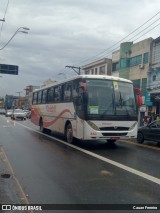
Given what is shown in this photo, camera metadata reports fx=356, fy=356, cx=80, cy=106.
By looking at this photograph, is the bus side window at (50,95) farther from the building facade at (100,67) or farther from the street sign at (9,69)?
the building facade at (100,67)

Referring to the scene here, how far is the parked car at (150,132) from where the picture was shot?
1686 centimetres

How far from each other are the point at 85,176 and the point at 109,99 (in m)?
6.01

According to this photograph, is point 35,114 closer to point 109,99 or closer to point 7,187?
point 109,99

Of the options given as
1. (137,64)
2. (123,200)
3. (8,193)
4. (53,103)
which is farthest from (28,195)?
(137,64)

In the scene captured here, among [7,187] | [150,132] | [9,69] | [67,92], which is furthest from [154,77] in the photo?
[7,187]

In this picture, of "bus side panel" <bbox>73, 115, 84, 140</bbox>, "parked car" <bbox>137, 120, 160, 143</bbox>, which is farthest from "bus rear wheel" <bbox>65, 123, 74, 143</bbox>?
"parked car" <bbox>137, 120, 160, 143</bbox>

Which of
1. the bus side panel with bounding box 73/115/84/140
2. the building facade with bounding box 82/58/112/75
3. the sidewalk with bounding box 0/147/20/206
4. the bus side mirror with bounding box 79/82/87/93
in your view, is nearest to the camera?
the sidewalk with bounding box 0/147/20/206

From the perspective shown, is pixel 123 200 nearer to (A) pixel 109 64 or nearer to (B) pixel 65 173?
(B) pixel 65 173

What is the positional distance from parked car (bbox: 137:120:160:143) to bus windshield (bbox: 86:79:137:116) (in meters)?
2.66

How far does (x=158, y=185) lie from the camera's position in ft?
26.1

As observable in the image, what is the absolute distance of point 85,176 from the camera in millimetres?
8750

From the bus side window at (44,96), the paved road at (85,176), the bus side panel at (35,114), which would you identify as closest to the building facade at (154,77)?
the bus side panel at (35,114)

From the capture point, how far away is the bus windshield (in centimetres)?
1420

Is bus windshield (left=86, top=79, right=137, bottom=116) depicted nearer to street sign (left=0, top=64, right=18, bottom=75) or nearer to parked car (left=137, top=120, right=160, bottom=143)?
parked car (left=137, top=120, right=160, bottom=143)
